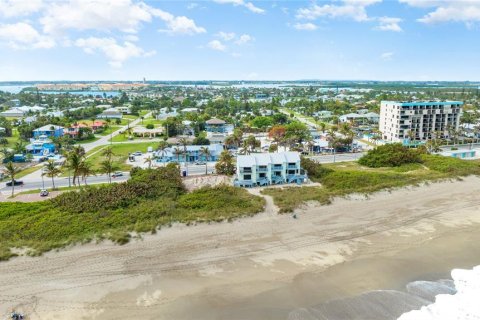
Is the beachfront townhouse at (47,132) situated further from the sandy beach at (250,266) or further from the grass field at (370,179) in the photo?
the sandy beach at (250,266)

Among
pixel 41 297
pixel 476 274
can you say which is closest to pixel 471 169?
pixel 476 274

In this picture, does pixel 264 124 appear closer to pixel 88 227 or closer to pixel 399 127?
pixel 399 127

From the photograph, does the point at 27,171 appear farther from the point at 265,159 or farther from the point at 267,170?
the point at 267,170

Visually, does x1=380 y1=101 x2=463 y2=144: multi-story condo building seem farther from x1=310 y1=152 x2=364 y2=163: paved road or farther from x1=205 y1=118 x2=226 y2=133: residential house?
x1=205 y1=118 x2=226 y2=133: residential house

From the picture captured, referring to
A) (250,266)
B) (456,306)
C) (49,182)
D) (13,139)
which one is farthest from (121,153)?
(456,306)

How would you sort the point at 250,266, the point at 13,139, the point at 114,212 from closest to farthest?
the point at 250,266 → the point at 114,212 → the point at 13,139

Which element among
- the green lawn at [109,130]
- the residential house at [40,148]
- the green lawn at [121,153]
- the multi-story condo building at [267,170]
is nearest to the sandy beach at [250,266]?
the multi-story condo building at [267,170]
